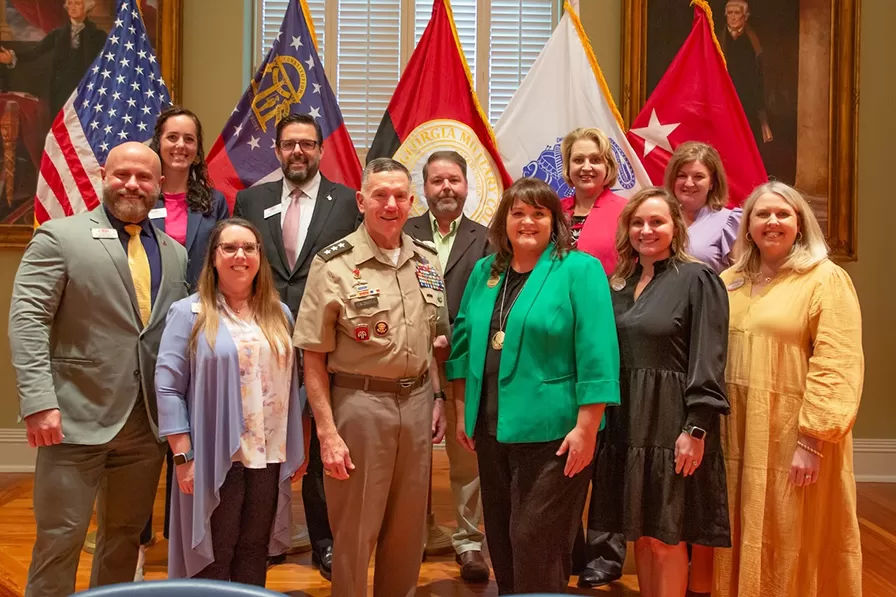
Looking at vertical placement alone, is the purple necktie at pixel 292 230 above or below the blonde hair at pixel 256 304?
above

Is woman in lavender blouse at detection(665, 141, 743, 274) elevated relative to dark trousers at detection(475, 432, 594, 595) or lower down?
elevated

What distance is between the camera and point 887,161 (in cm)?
548

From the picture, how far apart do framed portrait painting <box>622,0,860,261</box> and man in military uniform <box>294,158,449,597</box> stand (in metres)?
3.31

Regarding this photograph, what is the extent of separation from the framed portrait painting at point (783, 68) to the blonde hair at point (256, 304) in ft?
11.7

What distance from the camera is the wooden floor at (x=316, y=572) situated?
3.29m

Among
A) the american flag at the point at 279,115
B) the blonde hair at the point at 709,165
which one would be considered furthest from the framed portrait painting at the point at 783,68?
the american flag at the point at 279,115

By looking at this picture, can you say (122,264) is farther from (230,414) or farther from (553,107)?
(553,107)

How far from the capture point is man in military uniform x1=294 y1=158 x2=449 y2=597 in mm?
2555

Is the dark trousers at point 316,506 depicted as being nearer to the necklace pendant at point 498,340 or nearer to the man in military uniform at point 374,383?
the man in military uniform at point 374,383

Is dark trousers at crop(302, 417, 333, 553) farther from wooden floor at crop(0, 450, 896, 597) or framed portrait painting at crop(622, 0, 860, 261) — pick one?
framed portrait painting at crop(622, 0, 860, 261)

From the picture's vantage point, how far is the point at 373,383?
2.59 metres

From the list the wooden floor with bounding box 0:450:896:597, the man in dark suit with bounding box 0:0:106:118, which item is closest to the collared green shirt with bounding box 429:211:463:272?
the wooden floor with bounding box 0:450:896:597

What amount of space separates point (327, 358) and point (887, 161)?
4657mm

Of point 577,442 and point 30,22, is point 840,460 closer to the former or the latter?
point 577,442
